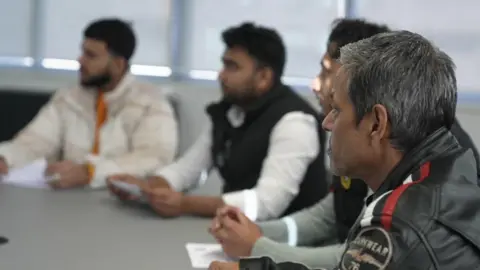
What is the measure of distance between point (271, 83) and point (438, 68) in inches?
59.2

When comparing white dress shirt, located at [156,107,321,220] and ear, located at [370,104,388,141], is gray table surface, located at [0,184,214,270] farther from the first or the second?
ear, located at [370,104,388,141]

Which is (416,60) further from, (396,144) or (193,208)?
(193,208)

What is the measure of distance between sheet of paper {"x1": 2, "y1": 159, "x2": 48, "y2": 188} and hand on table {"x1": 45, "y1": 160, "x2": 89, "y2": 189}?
28mm

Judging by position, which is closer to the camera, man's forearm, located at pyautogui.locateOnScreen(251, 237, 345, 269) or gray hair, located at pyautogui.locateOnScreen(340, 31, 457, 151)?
gray hair, located at pyautogui.locateOnScreen(340, 31, 457, 151)

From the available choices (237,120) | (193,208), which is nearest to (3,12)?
(237,120)

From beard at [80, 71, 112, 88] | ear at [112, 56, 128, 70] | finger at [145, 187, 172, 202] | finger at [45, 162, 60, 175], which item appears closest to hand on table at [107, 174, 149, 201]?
finger at [145, 187, 172, 202]

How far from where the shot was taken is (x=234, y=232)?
1.97 meters

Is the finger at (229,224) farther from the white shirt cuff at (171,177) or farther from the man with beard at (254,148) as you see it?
the white shirt cuff at (171,177)

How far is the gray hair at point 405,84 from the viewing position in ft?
4.02

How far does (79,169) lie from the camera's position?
2.89 meters

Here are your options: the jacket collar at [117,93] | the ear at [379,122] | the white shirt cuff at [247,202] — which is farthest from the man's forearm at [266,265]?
the jacket collar at [117,93]

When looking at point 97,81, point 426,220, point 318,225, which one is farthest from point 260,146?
point 426,220

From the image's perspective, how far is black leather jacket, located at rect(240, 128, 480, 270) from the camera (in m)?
1.10

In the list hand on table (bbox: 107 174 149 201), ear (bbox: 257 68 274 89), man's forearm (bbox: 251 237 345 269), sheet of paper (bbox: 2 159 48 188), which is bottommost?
sheet of paper (bbox: 2 159 48 188)
